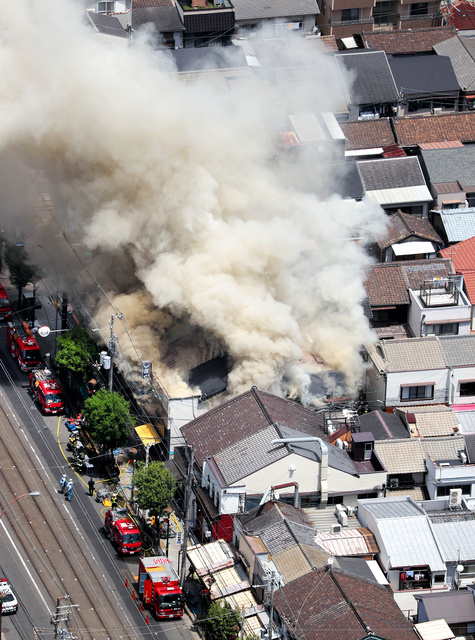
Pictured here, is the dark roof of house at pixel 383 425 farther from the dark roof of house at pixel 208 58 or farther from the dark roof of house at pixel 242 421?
the dark roof of house at pixel 208 58

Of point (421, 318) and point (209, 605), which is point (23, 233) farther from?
point (209, 605)

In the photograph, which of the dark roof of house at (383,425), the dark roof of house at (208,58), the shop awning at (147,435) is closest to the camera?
the dark roof of house at (383,425)

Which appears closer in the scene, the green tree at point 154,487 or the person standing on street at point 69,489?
the green tree at point 154,487

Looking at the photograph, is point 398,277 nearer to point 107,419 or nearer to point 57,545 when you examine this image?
point 107,419

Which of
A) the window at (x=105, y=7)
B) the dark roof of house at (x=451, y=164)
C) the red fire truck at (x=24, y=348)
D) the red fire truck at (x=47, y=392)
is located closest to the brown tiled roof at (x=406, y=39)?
the dark roof of house at (x=451, y=164)

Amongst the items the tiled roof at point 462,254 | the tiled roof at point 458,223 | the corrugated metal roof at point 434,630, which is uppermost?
the corrugated metal roof at point 434,630

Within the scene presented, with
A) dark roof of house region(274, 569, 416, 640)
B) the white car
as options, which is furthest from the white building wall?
the white car

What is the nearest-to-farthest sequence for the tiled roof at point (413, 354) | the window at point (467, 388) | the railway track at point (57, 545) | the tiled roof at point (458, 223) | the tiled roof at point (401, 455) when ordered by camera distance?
the railway track at point (57, 545)
the tiled roof at point (401, 455)
the tiled roof at point (413, 354)
the window at point (467, 388)
the tiled roof at point (458, 223)
